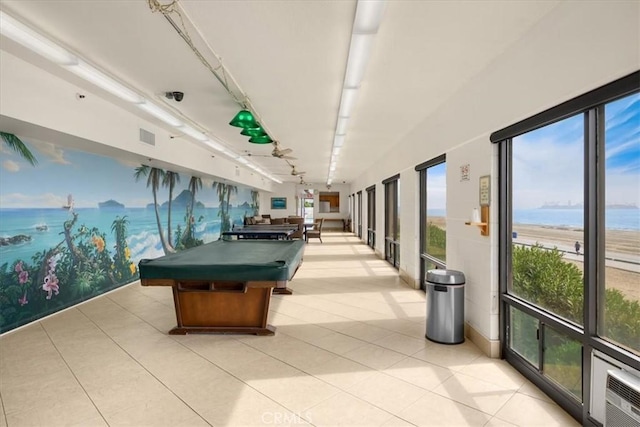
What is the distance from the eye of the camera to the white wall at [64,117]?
10.8 ft

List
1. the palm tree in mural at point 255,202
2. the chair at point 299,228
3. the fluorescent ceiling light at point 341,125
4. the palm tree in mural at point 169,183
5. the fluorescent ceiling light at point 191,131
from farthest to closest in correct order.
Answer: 1. the palm tree in mural at point 255,202
2. the chair at point 299,228
3. the palm tree in mural at point 169,183
4. the fluorescent ceiling light at point 191,131
5. the fluorescent ceiling light at point 341,125

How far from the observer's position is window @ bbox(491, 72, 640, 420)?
1962 millimetres

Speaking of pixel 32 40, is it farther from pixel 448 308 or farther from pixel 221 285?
pixel 448 308

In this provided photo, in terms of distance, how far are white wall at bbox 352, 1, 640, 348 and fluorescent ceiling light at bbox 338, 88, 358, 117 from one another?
1292mm

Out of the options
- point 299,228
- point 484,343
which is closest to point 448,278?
point 484,343

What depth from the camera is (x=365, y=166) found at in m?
12.0

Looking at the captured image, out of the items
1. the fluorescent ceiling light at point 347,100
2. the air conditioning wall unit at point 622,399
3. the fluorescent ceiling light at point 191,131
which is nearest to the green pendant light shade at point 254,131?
A: the fluorescent ceiling light at point 347,100

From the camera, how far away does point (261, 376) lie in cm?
294

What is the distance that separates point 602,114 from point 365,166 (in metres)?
9.97

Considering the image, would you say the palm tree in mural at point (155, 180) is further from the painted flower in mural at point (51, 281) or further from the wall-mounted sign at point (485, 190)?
the wall-mounted sign at point (485, 190)

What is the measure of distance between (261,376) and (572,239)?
272 centimetres

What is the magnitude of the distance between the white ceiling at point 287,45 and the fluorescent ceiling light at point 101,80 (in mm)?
157

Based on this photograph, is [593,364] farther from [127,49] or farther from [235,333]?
[127,49]

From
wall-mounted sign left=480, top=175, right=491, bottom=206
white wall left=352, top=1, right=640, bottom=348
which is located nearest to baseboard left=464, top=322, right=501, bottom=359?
white wall left=352, top=1, right=640, bottom=348
